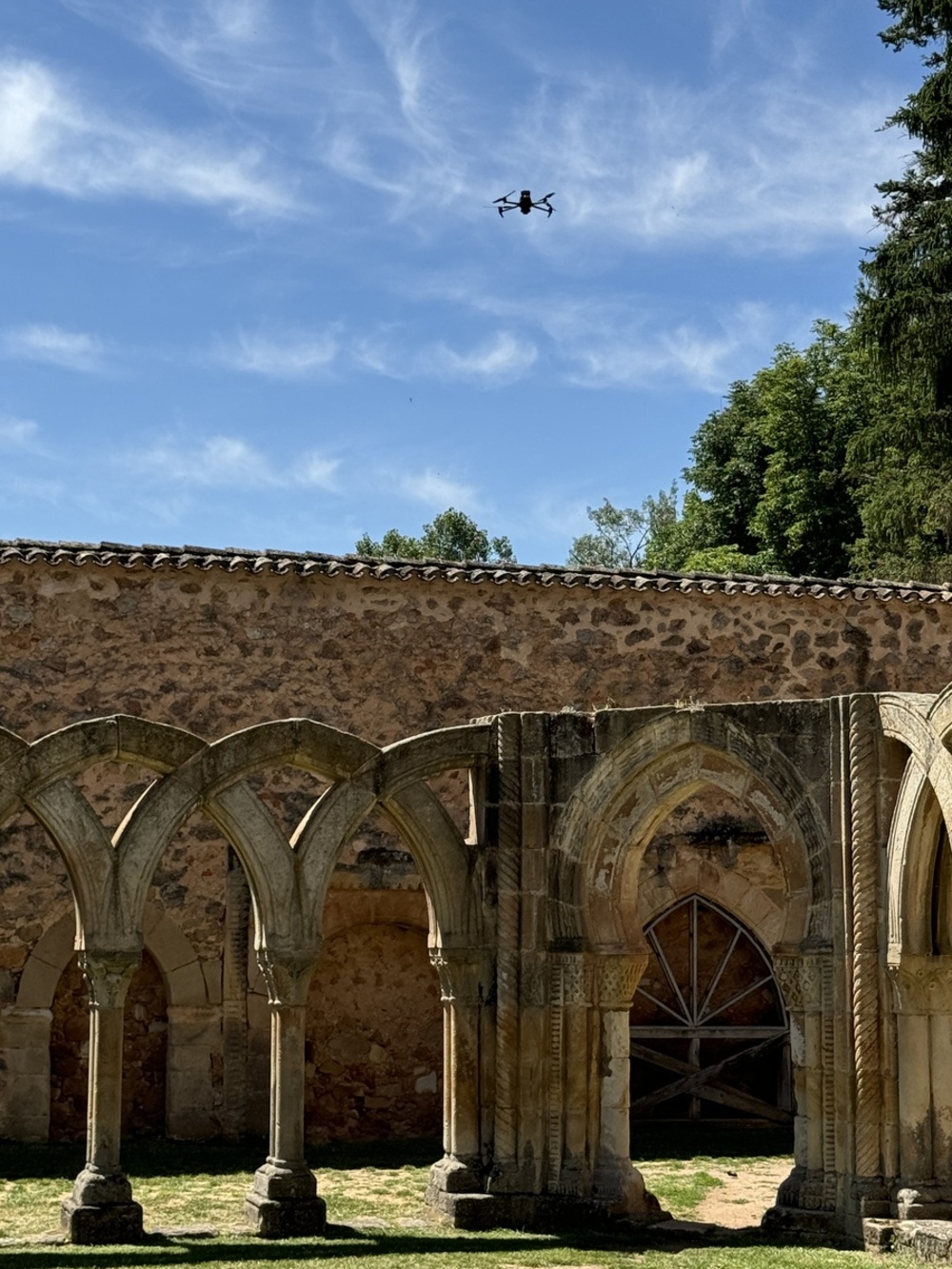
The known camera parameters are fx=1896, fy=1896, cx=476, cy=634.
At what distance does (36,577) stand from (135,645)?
1.02m

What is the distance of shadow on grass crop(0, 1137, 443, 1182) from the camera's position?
14125mm

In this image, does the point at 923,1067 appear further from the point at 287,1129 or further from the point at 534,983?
the point at 287,1129

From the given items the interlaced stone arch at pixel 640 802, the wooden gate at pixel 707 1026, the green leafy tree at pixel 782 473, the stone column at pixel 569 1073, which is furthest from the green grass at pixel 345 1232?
the green leafy tree at pixel 782 473

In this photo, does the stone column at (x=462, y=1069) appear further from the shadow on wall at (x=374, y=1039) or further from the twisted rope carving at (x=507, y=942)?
the shadow on wall at (x=374, y=1039)

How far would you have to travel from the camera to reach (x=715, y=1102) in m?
17.4

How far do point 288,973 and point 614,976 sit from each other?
2.08 m

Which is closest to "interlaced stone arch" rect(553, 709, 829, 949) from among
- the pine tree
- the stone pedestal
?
the stone pedestal

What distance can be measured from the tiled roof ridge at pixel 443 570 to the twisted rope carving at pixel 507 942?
4.78 metres

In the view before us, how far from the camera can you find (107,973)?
1135 cm

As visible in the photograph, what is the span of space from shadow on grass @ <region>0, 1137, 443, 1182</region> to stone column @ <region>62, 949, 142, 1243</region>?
9.00 feet

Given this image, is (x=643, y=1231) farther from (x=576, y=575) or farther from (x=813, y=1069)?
(x=576, y=575)

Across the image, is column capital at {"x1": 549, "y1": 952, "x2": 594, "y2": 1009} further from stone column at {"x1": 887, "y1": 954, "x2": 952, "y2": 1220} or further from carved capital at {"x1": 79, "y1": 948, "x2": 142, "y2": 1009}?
carved capital at {"x1": 79, "y1": 948, "x2": 142, "y2": 1009}

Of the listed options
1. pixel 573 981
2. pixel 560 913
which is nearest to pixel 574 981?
pixel 573 981

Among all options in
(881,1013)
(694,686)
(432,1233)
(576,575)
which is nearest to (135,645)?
(576,575)
